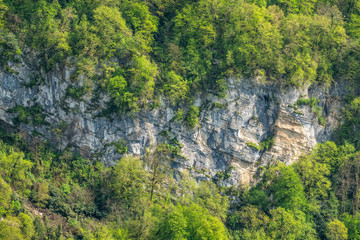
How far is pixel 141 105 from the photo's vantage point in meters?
51.1

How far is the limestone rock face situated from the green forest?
852mm

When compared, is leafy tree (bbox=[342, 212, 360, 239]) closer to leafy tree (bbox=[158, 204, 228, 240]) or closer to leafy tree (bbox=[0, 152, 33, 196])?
leafy tree (bbox=[158, 204, 228, 240])

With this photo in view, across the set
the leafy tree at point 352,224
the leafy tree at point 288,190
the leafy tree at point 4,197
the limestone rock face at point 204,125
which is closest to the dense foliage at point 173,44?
the limestone rock face at point 204,125

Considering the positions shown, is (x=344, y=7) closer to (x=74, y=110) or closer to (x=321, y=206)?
(x=321, y=206)

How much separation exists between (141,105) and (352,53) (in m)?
23.4

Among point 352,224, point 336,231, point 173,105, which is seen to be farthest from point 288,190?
point 173,105

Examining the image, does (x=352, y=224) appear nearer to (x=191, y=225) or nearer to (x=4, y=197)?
(x=191, y=225)

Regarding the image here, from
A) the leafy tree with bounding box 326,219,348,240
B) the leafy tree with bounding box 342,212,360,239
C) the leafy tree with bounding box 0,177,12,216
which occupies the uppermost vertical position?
the leafy tree with bounding box 342,212,360,239

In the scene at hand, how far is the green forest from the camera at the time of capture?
45.4 m

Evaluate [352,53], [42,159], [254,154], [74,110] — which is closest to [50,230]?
[42,159]

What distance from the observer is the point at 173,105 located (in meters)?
52.1

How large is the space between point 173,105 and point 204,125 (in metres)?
3.62

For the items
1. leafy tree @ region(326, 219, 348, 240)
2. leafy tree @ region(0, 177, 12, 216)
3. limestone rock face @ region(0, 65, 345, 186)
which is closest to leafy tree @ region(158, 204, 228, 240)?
limestone rock face @ region(0, 65, 345, 186)

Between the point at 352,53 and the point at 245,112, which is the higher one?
the point at 352,53
